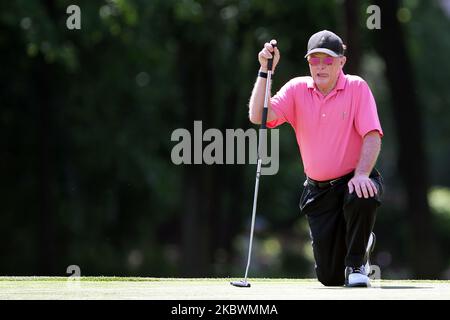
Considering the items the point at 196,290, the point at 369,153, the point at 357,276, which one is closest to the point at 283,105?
the point at 369,153

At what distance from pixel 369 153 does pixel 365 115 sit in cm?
26

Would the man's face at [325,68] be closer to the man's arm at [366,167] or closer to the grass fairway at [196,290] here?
the man's arm at [366,167]

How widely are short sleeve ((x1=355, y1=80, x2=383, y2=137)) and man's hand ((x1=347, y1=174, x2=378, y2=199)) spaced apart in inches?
11.8

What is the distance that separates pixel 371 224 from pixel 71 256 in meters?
17.9

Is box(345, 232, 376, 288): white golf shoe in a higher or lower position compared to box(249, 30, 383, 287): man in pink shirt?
lower

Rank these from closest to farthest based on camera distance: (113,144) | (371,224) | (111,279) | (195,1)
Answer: (371,224), (111,279), (195,1), (113,144)

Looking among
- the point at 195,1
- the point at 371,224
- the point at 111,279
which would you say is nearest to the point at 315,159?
the point at 371,224

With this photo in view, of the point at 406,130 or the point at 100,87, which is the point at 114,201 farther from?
the point at 406,130

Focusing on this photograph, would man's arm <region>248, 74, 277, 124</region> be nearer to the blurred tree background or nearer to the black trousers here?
the black trousers

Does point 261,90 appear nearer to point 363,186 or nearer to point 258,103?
point 258,103

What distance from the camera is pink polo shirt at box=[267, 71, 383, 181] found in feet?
26.7

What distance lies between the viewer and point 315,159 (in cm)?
830

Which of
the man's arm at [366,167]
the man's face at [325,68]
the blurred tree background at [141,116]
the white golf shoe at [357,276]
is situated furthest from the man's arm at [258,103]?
the blurred tree background at [141,116]

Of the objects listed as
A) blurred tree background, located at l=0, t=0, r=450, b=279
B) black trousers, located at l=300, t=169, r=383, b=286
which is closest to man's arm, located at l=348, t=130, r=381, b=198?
black trousers, located at l=300, t=169, r=383, b=286
